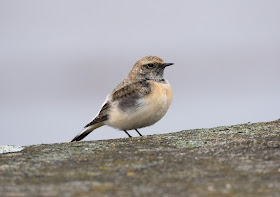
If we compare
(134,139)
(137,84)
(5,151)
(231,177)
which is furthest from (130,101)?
(231,177)

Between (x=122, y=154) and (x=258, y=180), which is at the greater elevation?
(x=122, y=154)

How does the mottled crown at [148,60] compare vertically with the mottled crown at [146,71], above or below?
above

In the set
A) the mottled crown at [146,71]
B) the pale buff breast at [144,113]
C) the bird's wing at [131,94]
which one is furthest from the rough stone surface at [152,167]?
the mottled crown at [146,71]

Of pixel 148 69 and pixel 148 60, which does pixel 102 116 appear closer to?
pixel 148 69

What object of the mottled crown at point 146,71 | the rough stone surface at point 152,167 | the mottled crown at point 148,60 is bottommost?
the rough stone surface at point 152,167

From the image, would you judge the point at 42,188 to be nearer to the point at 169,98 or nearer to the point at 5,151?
the point at 5,151

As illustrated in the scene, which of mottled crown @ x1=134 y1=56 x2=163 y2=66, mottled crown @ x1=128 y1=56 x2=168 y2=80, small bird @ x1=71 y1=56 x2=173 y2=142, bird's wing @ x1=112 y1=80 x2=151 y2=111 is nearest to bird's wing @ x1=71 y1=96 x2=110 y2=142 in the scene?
small bird @ x1=71 y1=56 x2=173 y2=142

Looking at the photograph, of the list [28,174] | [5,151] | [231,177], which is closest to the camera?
[231,177]

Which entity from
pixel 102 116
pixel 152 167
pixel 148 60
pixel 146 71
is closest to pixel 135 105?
pixel 102 116

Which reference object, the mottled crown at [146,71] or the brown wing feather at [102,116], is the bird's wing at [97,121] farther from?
the mottled crown at [146,71]
